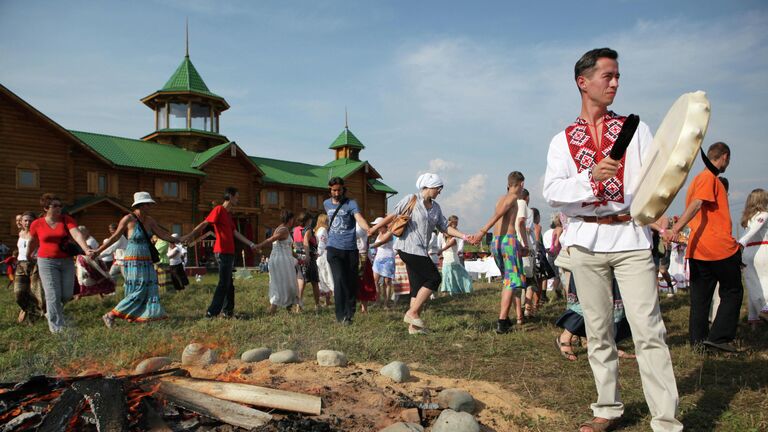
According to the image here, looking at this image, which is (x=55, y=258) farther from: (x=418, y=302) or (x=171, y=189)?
(x=171, y=189)

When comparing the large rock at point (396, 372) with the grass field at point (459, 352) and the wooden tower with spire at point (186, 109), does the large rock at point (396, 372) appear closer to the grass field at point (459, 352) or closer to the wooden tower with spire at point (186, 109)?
the grass field at point (459, 352)

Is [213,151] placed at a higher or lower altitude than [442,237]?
higher

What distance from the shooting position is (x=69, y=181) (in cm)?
2530

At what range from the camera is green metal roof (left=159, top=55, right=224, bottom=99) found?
1259 inches

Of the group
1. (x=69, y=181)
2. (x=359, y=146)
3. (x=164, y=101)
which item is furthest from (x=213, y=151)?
(x=359, y=146)

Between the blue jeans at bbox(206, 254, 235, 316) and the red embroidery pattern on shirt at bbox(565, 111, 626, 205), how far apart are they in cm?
633

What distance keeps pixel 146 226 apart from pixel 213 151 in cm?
2426

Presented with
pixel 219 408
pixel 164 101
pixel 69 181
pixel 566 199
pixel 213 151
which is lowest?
pixel 219 408

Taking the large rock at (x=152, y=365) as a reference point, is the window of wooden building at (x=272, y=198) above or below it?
above

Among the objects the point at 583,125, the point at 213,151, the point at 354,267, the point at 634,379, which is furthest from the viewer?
the point at 213,151

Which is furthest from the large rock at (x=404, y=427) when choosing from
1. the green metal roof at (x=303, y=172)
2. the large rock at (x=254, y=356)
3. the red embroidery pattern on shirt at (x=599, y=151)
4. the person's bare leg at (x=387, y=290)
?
the green metal roof at (x=303, y=172)

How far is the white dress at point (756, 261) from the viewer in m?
6.47

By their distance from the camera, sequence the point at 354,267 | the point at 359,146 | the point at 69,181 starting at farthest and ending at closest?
the point at 359,146, the point at 69,181, the point at 354,267

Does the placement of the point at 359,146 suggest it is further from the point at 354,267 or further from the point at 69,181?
the point at 354,267
